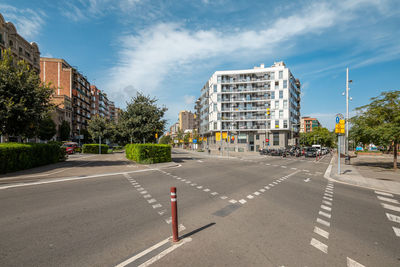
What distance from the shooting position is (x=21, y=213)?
17.1 feet

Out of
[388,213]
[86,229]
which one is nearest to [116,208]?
[86,229]

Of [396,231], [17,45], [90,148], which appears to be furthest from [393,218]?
[17,45]

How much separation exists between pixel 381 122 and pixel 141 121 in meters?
22.2

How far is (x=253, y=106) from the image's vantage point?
60.5 meters

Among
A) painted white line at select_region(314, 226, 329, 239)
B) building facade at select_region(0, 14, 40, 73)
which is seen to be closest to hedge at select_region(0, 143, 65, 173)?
painted white line at select_region(314, 226, 329, 239)

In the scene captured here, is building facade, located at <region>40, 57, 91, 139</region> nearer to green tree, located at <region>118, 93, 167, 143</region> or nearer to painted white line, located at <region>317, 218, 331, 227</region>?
green tree, located at <region>118, 93, 167, 143</region>

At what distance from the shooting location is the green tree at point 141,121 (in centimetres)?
2112

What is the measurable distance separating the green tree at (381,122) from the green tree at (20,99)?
80.0 feet

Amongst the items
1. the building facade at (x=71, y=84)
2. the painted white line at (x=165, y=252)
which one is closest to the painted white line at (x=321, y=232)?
the painted white line at (x=165, y=252)

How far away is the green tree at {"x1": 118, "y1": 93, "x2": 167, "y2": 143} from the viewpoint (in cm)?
2112

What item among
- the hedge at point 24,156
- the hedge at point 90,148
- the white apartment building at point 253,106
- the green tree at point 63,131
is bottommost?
the hedge at point 90,148

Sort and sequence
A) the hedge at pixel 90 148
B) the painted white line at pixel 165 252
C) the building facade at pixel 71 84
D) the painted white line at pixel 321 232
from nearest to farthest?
1. the painted white line at pixel 165 252
2. the painted white line at pixel 321 232
3. the hedge at pixel 90 148
4. the building facade at pixel 71 84

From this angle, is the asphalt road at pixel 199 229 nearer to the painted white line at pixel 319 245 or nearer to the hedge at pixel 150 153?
the painted white line at pixel 319 245

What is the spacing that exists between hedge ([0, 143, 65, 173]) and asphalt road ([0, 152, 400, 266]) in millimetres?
4739
